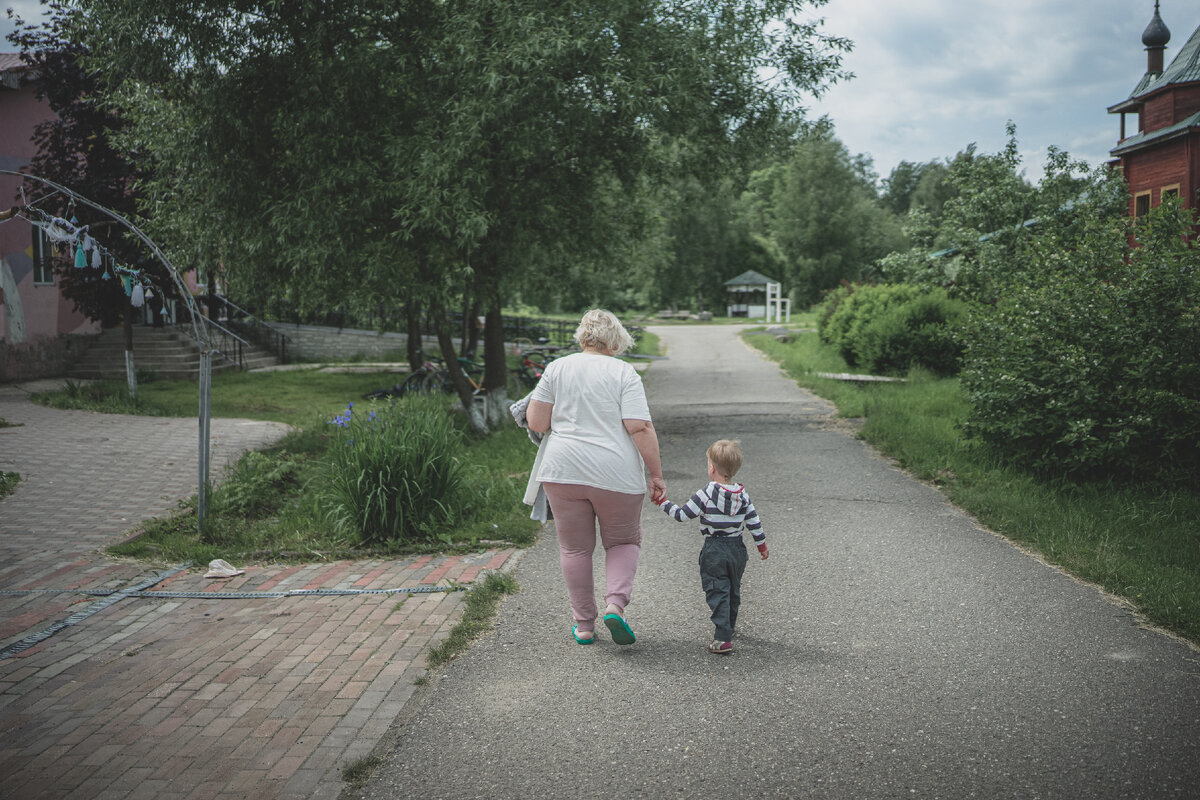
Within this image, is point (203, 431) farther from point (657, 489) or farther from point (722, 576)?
point (722, 576)

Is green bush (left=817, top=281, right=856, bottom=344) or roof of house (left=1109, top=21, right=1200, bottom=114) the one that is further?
green bush (left=817, top=281, right=856, bottom=344)

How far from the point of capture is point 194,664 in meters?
4.71

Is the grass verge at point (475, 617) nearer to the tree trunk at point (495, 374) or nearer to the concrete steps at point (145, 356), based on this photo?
the tree trunk at point (495, 374)

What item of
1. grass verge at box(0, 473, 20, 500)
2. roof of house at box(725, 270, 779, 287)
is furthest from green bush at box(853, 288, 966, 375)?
roof of house at box(725, 270, 779, 287)

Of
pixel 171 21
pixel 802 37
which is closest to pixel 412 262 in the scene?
pixel 171 21

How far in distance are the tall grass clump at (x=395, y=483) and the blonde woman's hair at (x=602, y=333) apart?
121 inches

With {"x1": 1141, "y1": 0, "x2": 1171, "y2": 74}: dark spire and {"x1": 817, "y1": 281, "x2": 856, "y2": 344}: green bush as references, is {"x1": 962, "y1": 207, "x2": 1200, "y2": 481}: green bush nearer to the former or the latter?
{"x1": 1141, "y1": 0, "x2": 1171, "y2": 74}: dark spire

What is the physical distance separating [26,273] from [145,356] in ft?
9.81

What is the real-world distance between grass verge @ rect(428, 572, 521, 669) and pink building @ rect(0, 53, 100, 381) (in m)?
17.4

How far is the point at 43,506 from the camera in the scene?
28.6 feet

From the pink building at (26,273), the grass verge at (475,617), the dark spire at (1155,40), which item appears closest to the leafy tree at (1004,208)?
the dark spire at (1155,40)

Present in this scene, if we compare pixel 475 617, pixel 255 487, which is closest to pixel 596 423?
pixel 475 617

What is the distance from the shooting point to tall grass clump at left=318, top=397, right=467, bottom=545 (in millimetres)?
7227

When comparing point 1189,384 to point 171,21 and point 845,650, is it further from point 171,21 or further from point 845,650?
point 171,21
